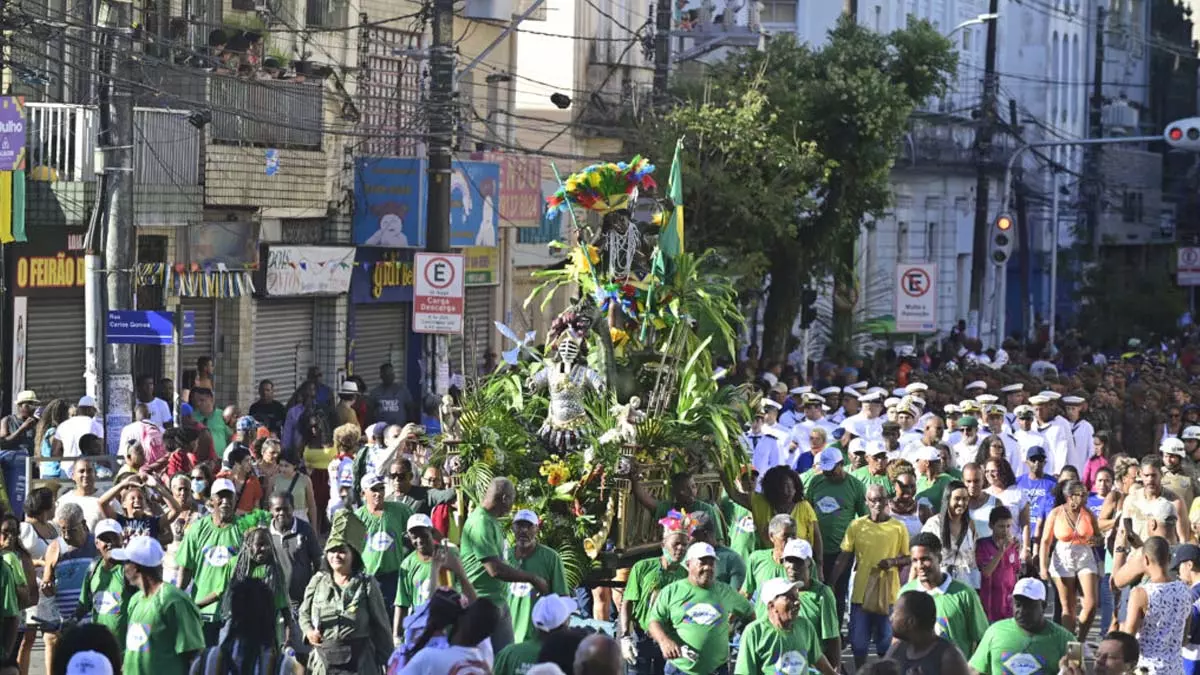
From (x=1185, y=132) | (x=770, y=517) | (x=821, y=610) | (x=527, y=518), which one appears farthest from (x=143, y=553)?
(x=1185, y=132)

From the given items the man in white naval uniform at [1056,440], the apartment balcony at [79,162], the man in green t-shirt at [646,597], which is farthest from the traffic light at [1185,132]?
the man in green t-shirt at [646,597]

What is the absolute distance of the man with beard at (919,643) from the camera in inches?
424

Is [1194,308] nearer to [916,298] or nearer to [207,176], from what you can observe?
[916,298]

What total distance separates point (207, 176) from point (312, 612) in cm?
1694

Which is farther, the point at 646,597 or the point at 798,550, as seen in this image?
the point at 646,597

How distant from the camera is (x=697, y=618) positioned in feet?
42.7

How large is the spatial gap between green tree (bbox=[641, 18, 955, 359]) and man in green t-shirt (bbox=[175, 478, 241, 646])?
1933cm

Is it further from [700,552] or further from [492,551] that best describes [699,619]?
[492,551]

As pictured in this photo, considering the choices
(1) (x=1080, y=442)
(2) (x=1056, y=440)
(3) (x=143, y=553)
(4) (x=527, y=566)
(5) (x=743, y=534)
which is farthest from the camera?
(1) (x=1080, y=442)

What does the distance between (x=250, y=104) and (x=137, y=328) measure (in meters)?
8.93

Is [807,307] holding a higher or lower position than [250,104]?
lower

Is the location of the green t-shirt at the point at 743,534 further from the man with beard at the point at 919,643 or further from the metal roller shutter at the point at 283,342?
the metal roller shutter at the point at 283,342

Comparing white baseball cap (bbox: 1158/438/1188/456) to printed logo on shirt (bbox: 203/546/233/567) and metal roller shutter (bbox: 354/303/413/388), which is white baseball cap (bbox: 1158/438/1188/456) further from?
metal roller shutter (bbox: 354/303/413/388)

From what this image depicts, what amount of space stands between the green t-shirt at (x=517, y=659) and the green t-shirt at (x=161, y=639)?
1.76 m
